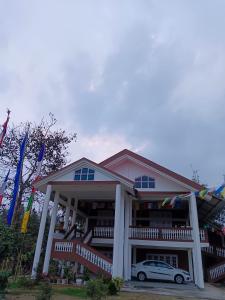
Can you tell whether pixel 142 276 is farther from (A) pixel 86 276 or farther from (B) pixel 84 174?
(B) pixel 84 174

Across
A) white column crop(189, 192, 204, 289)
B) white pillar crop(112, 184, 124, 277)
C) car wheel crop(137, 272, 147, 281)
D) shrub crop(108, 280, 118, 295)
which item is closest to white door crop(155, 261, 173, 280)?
car wheel crop(137, 272, 147, 281)

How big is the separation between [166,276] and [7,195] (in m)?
15.4

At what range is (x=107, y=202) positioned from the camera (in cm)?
2052

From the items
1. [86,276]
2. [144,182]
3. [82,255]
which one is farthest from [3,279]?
[144,182]

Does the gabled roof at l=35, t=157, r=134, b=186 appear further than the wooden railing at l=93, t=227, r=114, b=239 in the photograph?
No

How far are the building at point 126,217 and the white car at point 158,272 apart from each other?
580 millimetres

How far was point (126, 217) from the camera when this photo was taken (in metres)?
18.0

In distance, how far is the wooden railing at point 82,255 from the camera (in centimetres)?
1414

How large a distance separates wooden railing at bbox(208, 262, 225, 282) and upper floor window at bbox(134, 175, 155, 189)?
749cm

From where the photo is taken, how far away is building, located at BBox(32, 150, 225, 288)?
14977mm

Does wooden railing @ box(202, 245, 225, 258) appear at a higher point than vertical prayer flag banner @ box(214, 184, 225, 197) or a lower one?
lower

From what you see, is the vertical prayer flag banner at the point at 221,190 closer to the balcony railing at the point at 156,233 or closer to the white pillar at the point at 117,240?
the balcony railing at the point at 156,233

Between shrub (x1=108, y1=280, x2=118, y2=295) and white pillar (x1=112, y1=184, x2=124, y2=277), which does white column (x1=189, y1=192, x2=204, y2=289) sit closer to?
white pillar (x1=112, y1=184, x2=124, y2=277)

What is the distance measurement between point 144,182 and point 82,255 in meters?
6.94
